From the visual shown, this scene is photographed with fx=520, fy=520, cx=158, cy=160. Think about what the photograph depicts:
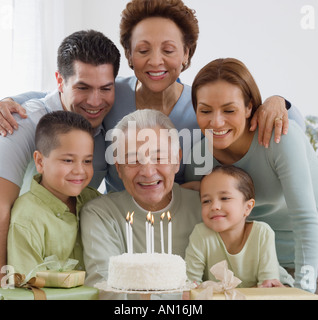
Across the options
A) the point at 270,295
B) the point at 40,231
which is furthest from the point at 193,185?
the point at 270,295

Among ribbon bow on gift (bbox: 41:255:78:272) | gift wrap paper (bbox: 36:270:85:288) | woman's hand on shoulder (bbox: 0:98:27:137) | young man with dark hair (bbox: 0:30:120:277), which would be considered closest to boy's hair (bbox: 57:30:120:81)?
young man with dark hair (bbox: 0:30:120:277)

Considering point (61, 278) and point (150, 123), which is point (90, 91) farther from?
point (61, 278)

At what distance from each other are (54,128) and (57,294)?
0.67 meters

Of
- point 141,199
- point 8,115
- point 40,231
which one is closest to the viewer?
point 40,231

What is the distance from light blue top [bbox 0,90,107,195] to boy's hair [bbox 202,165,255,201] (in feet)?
1.87

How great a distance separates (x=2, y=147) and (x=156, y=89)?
2.18 ft

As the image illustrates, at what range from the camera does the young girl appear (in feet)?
5.79

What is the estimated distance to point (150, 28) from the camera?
211 centimetres

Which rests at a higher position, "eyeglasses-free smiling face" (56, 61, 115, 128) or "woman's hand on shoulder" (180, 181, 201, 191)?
"eyeglasses-free smiling face" (56, 61, 115, 128)

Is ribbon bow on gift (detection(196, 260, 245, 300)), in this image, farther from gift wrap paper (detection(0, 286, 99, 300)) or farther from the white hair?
the white hair

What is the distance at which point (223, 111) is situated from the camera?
6.17ft
